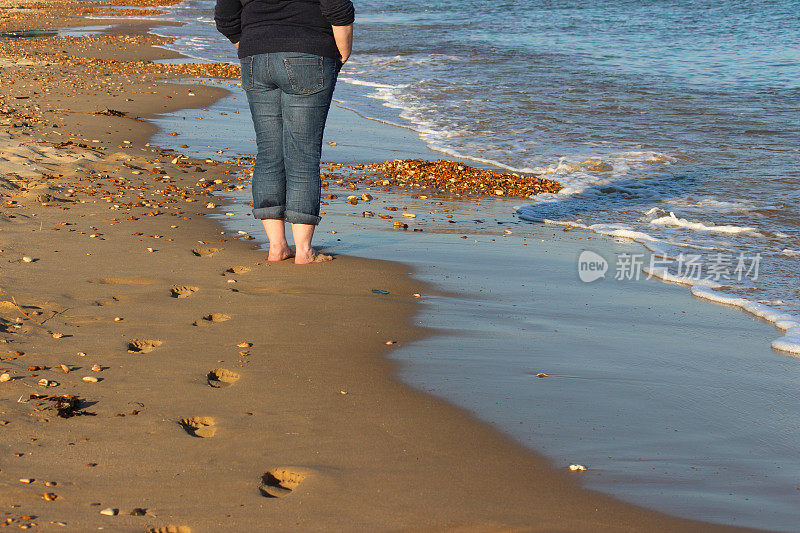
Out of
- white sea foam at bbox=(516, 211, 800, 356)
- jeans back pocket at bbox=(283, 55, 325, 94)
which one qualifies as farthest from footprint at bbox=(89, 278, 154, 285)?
white sea foam at bbox=(516, 211, 800, 356)

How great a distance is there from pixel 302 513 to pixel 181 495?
13.5 inches

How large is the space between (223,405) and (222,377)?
0.28 metres

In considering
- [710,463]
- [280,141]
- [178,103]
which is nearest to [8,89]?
[178,103]

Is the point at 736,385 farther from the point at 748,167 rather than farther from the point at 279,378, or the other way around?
the point at 748,167

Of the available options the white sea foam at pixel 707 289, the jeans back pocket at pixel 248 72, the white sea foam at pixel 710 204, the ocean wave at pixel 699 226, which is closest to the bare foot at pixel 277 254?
the jeans back pocket at pixel 248 72

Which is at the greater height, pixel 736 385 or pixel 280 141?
pixel 280 141

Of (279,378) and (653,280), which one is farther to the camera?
(653,280)

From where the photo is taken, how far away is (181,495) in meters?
2.17

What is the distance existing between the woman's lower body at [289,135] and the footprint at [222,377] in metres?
1.49

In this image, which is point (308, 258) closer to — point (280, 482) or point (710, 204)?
point (280, 482)

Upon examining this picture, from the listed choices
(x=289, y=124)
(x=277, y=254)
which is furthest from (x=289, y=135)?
(x=277, y=254)

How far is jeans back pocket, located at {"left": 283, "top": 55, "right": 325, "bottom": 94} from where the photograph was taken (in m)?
4.02

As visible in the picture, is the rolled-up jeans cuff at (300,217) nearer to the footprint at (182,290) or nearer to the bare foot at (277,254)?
the bare foot at (277,254)

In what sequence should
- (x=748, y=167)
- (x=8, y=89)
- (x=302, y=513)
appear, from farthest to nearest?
1. (x=8, y=89)
2. (x=748, y=167)
3. (x=302, y=513)
